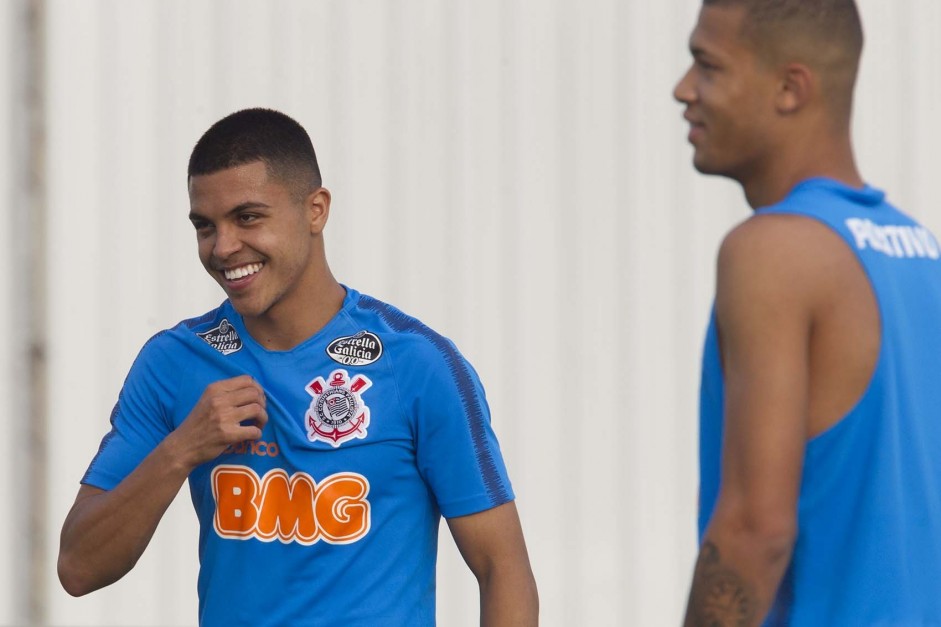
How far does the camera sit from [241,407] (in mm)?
2824

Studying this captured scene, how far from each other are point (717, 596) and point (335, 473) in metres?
1.05

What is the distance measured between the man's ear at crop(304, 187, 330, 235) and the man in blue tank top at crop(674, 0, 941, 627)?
3.92 feet

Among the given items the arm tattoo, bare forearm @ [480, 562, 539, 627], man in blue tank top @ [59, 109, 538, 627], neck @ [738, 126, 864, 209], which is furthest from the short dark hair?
the arm tattoo

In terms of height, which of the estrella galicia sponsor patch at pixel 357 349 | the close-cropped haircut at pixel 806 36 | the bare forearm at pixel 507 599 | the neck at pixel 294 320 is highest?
the close-cropped haircut at pixel 806 36

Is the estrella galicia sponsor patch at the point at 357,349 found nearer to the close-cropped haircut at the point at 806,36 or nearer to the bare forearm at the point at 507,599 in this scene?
the bare forearm at the point at 507,599

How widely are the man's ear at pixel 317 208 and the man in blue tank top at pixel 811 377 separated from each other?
3.92 ft

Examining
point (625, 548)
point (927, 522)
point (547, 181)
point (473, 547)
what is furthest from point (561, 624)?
point (927, 522)

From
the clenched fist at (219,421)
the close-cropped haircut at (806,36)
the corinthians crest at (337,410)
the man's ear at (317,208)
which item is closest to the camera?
the close-cropped haircut at (806,36)

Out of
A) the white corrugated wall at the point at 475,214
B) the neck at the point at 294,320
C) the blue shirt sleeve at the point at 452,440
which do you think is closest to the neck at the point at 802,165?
the blue shirt sleeve at the point at 452,440

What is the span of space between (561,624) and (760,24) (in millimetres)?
2874

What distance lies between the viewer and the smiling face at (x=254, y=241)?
2.96 meters

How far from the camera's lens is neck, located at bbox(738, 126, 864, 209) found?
214 centimetres

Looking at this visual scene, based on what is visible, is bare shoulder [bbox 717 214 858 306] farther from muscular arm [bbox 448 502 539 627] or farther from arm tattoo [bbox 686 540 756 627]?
muscular arm [bbox 448 502 539 627]

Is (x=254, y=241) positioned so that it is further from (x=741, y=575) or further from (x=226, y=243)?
(x=741, y=575)
